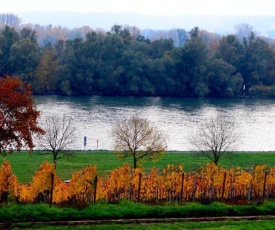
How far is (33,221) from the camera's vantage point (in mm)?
21797

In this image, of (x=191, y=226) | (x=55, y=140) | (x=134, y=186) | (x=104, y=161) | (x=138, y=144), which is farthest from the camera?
(x=104, y=161)

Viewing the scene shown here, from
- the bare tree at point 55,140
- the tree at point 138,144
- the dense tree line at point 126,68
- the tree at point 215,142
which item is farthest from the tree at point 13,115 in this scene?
the dense tree line at point 126,68

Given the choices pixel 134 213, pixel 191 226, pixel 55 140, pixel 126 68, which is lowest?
pixel 191 226

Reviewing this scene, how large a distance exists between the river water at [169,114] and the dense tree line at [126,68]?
4561 millimetres

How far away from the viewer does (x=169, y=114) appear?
83.7 m

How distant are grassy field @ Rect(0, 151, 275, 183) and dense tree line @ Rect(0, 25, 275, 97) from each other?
189 feet

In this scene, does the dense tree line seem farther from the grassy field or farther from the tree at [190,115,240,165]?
the grassy field

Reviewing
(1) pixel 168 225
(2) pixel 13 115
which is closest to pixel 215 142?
(2) pixel 13 115

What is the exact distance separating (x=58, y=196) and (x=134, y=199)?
420 centimetres

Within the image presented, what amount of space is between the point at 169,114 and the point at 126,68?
31395 mm

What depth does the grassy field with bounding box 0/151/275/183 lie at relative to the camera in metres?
40.7

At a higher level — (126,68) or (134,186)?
(126,68)

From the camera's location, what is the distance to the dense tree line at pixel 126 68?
108 meters

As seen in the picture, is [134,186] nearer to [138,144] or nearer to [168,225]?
[168,225]
